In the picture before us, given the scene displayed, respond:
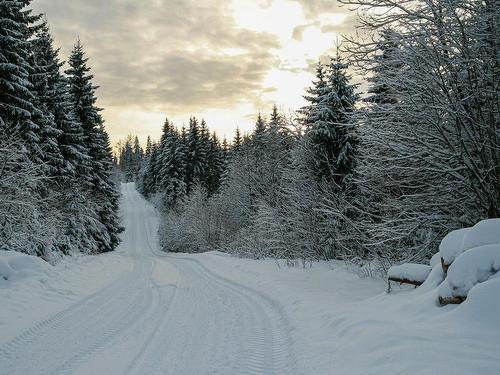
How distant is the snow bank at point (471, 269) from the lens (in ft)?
17.3

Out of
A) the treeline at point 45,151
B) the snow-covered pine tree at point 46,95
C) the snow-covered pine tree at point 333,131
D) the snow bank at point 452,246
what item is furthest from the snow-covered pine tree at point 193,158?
the snow bank at point 452,246

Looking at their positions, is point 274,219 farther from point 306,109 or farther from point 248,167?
point 248,167

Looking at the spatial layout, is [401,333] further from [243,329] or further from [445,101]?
[445,101]

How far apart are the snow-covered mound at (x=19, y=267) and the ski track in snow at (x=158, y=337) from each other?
7.30ft

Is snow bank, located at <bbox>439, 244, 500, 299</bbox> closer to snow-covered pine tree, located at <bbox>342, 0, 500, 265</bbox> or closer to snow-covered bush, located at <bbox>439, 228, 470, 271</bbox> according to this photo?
snow-covered bush, located at <bbox>439, 228, 470, 271</bbox>

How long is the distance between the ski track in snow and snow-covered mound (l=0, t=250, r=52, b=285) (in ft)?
7.30

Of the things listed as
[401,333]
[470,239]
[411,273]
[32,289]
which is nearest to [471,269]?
[470,239]

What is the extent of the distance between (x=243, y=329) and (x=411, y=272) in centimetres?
331

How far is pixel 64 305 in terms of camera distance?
9.90m

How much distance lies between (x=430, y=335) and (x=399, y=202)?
4.53 m

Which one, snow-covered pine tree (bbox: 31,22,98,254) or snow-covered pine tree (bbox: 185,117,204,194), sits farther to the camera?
snow-covered pine tree (bbox: 185,117,204,194)

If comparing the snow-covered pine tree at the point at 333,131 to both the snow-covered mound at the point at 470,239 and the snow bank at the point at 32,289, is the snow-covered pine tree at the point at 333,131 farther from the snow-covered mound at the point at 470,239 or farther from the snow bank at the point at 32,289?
the snow-covered mound at the point at 470,239

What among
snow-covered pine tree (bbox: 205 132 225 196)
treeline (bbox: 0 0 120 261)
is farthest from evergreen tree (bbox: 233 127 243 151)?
treeline (bbox: 0 0 120 261)

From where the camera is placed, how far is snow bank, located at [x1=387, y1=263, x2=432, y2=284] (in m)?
7.41
